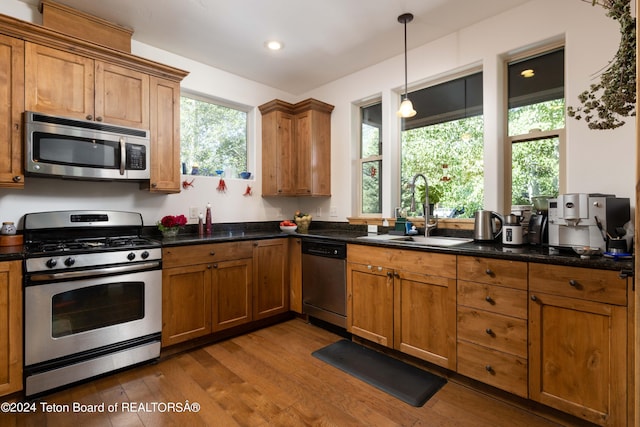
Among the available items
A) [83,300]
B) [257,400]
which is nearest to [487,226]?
[257,400]

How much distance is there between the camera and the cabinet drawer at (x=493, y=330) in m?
1.81

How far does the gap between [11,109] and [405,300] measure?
3.07 metres

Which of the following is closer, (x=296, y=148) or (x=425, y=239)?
(x=425, y=239)

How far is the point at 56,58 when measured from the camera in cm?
225

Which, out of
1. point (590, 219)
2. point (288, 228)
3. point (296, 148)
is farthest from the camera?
point (296, 148)

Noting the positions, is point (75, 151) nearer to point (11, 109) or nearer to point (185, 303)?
point (11, 109)

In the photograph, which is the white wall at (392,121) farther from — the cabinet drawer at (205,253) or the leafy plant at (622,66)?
the leafy plant at (622,66)

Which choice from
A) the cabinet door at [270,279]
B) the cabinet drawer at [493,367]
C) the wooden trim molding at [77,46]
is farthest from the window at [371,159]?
the wooden trim molding at [77,46]

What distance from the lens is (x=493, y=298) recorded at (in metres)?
1.91

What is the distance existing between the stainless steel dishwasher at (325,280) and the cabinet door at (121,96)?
1893mm

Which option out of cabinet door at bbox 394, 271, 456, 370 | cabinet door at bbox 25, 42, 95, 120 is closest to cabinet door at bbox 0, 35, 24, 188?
cabinet door at bbox 25, 42, 95, 120

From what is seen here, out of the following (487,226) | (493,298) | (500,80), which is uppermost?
(500,80)

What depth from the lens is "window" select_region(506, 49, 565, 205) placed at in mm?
2367

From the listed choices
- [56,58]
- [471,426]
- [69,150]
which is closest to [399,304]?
[471,426]
